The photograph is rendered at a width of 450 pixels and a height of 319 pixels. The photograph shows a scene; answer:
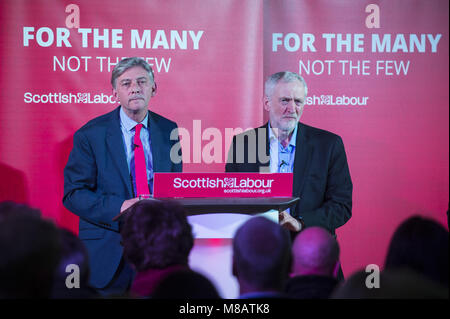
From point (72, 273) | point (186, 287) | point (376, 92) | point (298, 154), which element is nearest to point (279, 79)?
point (298, 154)

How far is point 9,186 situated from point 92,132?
0.90m

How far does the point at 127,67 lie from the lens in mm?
4445

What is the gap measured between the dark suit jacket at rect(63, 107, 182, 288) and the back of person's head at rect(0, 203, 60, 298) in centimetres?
210

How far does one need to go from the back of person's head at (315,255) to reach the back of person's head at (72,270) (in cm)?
94

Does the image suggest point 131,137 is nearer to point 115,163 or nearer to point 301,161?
point 115,163

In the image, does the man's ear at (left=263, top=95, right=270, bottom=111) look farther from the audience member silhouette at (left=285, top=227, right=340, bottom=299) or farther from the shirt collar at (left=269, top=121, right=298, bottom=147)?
the audience member silhouette at (left=285, top=227, right=340, bottom=299)

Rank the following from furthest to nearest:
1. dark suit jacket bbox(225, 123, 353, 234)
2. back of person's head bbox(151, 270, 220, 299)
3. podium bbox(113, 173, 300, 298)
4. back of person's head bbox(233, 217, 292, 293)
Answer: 1. dark suit jacket bbox(225, 123, 353, 234)
2. podium bbox(113, 173, 300, 298)
3. back of person's head bbox(233, 217, 292, 293)
4. back of person's head bbox(151, 270, 220, 299)

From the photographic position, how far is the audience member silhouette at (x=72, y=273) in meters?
2.09

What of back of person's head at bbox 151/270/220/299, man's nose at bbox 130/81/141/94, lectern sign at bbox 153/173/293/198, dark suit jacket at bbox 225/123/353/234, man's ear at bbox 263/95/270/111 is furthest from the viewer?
man's ear at bbox 263/95/270/111

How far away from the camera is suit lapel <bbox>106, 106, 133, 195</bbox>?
4.23 metres

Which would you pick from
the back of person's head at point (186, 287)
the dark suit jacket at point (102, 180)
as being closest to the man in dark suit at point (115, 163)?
the dark suit jacket at point (102, 180)

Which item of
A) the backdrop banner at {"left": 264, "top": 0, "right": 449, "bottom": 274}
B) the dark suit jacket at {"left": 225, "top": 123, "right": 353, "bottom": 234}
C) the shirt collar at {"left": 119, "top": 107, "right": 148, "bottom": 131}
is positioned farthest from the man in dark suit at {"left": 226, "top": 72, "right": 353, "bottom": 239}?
the shirt collar at {"left": 119, "top": 107, "right": 148, "bottom": 131}
